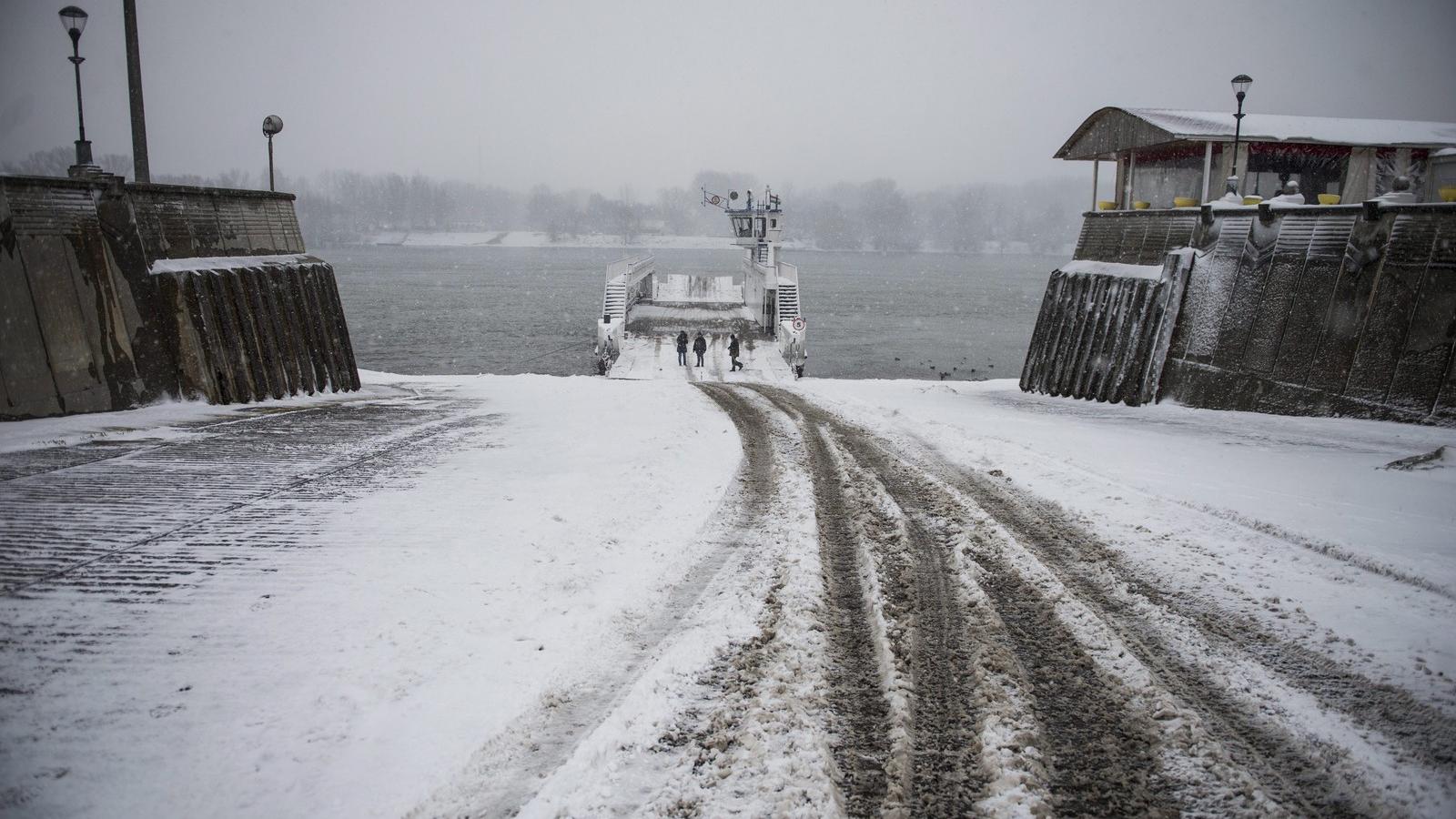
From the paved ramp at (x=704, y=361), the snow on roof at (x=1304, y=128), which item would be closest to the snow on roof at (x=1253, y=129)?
the snow on roof at (x=1304, y=128)

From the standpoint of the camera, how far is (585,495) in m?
7.98

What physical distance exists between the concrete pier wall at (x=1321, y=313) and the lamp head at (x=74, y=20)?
20611 mm

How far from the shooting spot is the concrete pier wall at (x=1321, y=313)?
36.9 ft

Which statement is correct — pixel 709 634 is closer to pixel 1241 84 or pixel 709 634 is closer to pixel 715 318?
pixel 1241 84

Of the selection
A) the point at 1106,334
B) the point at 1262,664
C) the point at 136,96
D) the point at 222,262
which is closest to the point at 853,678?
the point at 1262,664

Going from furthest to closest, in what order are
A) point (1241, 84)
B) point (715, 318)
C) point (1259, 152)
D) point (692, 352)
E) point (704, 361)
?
point (715, 318) < point (692, 352) < point (704, 361) < point (1259, 152) < point (1241, 84)

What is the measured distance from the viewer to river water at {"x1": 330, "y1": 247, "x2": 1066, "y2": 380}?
40.9 meters

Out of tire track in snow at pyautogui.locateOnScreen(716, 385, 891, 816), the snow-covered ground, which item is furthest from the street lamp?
tire track in snow at pyautogui.locateOnScreen(716, 385, 891, 816)

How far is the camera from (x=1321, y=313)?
41.5 ft

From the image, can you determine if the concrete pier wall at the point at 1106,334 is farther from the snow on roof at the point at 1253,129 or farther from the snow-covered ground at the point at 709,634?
the snow-covered ground at the point at 709,634

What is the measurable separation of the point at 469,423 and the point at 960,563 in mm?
8421

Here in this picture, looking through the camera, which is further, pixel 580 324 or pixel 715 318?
pixel 580 324

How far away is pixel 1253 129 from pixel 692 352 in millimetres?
19175

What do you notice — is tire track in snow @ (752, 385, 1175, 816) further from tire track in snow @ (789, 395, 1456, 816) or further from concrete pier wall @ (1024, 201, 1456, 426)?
concrete pier wall @ (1024, 201, 1456, 426)
